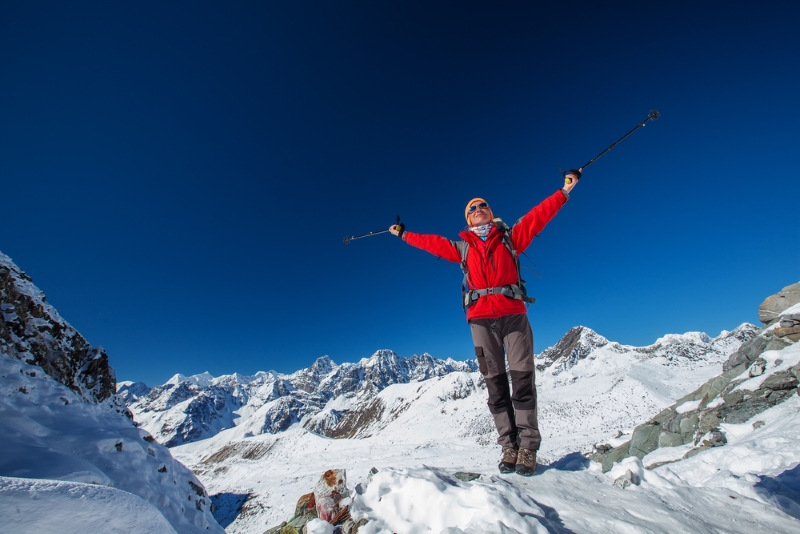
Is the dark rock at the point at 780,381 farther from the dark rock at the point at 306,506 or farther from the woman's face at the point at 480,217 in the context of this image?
the dark rock at the point at 306,506

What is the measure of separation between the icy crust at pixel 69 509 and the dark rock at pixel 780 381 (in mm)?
15605

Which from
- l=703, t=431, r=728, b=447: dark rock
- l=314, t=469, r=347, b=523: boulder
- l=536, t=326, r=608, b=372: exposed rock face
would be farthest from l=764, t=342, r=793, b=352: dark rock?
l=536, t=326, r=608, b=372: exposed rock face

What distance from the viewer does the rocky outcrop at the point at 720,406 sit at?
985cm

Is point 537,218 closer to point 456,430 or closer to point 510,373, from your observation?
point 510,373

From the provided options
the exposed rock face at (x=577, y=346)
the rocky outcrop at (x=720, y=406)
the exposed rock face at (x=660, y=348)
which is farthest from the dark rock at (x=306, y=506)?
the exposed rock face at (x=577, y=346)

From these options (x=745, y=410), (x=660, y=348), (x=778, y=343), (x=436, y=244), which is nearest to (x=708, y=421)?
(x=745, y=410)

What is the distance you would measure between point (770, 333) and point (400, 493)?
62.1 ft

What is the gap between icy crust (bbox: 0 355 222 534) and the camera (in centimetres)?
413

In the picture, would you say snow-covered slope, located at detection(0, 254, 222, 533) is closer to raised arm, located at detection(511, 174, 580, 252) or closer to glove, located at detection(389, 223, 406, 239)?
glove, located at detection(389, 223, 406, 239)

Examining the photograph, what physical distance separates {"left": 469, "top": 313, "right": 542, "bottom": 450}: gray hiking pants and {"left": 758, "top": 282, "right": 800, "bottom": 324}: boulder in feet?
62.6

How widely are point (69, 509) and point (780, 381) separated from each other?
16.3 metres

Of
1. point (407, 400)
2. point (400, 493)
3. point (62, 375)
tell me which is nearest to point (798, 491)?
point (400, 493)

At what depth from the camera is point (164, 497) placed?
25.0 feet

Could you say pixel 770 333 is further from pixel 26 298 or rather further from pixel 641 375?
pixel 641 375
